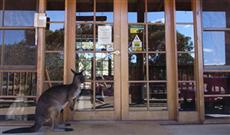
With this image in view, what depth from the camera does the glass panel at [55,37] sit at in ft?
17.7

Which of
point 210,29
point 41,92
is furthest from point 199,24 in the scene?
point 41,92

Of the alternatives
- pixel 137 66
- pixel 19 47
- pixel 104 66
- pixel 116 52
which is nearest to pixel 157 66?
pixel 137 66

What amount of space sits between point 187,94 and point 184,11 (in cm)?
136

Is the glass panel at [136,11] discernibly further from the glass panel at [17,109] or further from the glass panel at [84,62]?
the glass panel at [17,109]

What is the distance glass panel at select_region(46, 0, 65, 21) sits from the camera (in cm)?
546

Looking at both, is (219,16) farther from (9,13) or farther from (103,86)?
(9,13)

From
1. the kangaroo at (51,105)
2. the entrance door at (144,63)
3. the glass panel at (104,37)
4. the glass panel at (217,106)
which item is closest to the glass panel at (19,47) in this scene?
the kangaroo at (51,105)

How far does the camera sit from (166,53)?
5.59 m

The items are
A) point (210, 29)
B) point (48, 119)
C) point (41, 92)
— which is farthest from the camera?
point (210, 29)

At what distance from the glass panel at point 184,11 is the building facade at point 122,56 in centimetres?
2

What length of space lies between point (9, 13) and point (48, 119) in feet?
6.26

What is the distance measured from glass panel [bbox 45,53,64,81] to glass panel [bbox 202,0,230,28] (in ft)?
7.96

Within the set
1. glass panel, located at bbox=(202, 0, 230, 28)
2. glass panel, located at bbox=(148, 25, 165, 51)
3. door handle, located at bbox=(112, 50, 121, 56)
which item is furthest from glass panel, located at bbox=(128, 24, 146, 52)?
glass panel, located at bbox=(202, 0, 230, 28)

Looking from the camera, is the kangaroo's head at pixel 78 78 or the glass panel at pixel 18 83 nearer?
the kangaroo's head at pixel 78 78
